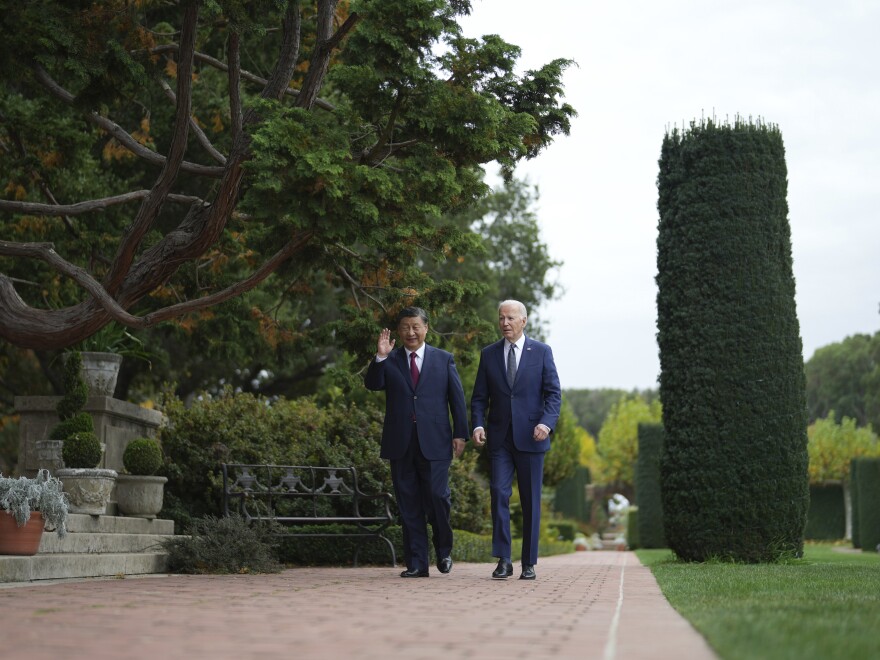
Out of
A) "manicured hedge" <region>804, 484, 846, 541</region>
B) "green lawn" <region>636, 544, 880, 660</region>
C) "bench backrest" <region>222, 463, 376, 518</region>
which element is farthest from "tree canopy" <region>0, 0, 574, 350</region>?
"manicured hedge" <region>804, 484, 846, 541</region>

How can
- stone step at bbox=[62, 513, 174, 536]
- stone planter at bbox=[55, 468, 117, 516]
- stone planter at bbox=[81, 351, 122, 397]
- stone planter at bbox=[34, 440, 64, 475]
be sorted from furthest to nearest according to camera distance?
stone planter at bbox=[81, 351, 122, 397]
stone planter at bbox=[34, 440, 64, 475]
stone planter at bbox=[55, 468, 117, 516]
stone step at bbox=[62, 513, 174, 536]

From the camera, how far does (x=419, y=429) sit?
7.95 meters

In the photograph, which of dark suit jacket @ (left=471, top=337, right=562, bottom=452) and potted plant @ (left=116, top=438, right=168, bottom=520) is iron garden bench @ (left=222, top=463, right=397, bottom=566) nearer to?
potted plant @ (left=116, top=438, right=168, bottom=520)

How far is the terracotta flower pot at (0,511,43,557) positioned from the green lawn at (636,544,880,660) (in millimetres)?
4500

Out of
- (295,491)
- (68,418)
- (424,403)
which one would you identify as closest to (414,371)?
(424,403)

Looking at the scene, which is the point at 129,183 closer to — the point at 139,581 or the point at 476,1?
the point at 476,1

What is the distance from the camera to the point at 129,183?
16812mm

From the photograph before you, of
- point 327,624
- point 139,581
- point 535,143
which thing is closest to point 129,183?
point 535,143

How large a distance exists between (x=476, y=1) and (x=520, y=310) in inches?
116

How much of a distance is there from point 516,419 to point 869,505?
61.8 ft

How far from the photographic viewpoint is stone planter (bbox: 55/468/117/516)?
30.8ft

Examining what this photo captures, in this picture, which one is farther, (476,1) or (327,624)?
(476,1)

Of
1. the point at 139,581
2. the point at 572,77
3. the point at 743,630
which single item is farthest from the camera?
the point at 572,77

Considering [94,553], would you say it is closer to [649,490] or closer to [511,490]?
[511,490]
